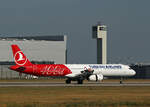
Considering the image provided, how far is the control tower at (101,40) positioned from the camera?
18541cm

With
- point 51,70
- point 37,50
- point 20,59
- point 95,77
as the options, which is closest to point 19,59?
point 20,59

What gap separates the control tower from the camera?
18541cm

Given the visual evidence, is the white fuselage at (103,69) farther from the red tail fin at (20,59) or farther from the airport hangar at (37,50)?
the airport hangar at (37,50)

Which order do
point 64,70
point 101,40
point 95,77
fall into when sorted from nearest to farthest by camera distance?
point 64,70 → point 95,77 → point 101,40

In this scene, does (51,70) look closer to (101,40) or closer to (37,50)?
(37,50)

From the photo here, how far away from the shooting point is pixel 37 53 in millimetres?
171250

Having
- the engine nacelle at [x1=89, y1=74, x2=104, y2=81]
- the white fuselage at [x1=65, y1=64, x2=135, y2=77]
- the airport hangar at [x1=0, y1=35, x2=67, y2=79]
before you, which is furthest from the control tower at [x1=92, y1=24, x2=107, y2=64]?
the engine nacelle at [x1=89, y1=74, x2=104, y2=81]

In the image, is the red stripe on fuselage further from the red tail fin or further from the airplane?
the red tail fin

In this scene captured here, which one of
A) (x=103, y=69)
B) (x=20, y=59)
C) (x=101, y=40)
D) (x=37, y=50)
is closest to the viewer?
(x=20, y=59)

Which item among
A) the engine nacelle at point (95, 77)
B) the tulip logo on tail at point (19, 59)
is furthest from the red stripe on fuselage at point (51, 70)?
the engine nacelle at point (95, 77)

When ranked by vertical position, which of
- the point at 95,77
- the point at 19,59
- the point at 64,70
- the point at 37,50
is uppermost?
the point at 37,50

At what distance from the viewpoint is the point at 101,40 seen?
190 meters

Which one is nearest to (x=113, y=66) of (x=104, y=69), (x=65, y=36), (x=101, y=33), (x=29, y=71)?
(x=104, y=69)

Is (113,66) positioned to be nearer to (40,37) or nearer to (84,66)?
(84,66)
